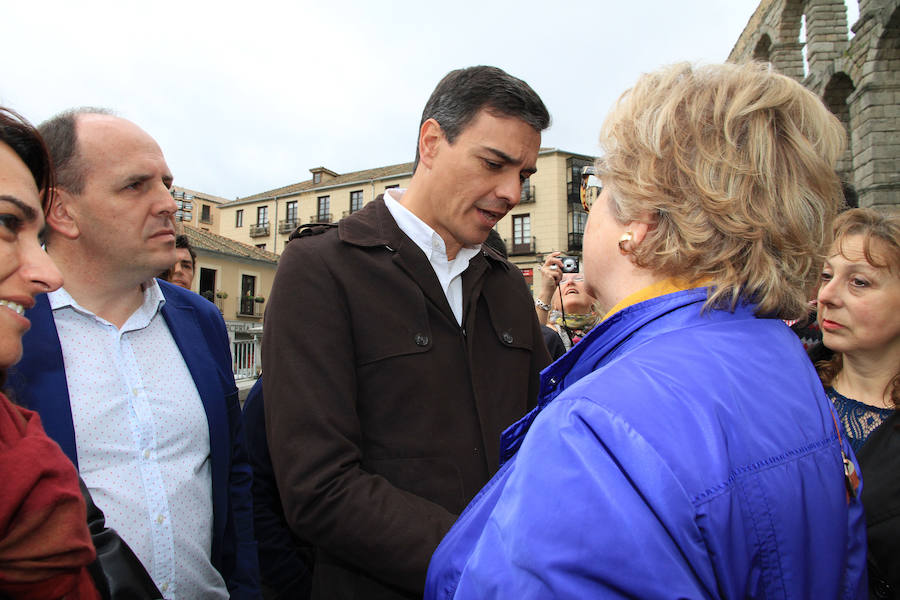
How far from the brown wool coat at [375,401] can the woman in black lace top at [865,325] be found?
4.90 ft

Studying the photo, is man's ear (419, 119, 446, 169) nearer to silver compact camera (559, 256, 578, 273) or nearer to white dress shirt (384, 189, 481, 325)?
white dress shirt (384, 189, 481, 325)

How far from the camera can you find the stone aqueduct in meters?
10.6

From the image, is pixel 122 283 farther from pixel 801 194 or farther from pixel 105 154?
pixel 801 194

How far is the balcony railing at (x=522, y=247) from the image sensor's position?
31.0 meters

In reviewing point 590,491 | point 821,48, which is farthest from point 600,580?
point 821,48

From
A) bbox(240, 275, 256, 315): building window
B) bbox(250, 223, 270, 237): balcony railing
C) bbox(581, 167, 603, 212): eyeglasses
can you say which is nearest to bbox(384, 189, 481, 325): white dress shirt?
bbox(581, 167, 603, 212): eyeglasses

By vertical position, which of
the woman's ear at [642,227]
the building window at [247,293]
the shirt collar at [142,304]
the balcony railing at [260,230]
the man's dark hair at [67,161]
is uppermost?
the balcony railing at [260,230]

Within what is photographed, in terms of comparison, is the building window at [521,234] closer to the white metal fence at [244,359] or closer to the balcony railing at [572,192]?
the balcony railing at [572,192]

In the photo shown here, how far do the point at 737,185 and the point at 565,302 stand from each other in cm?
360

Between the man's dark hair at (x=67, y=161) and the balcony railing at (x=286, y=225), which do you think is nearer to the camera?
the man's dark hair at (x=67, y=161)

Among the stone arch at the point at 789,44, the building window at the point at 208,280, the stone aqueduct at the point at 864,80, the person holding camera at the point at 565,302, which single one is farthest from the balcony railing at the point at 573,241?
the person holding camera at the point at 565,302

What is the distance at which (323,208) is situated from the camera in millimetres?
37062

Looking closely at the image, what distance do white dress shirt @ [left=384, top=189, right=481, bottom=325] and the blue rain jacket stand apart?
1.04 m

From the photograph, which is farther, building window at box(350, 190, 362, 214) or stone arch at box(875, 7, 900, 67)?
building window at box(350, 190, 362, 214)
